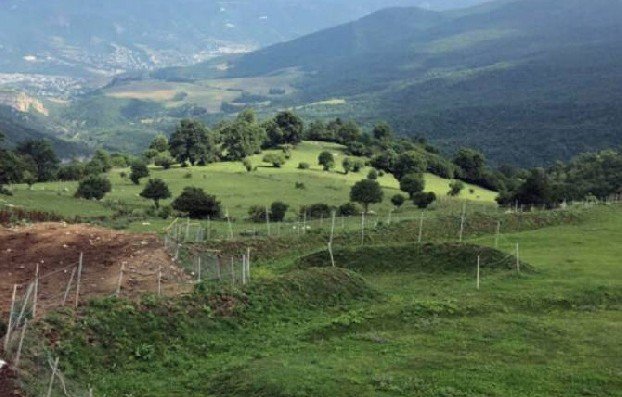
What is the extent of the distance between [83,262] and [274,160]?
71.3 meters

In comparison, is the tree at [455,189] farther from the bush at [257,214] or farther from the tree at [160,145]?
the tree at [160,145]

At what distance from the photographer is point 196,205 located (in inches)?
2343

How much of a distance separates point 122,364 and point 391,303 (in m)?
12.1

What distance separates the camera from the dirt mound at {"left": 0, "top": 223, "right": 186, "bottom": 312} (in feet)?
78.2

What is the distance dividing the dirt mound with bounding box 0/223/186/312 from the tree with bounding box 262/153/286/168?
64431mm

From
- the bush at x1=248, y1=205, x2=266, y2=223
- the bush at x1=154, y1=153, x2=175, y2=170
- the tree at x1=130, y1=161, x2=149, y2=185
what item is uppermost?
the bush at x1=154, y1=153, x2=175, y2=170

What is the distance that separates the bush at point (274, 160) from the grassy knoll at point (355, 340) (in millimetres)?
66738

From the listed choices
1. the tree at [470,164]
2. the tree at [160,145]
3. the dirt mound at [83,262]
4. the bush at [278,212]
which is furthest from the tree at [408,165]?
the dirt mound at [83,262]

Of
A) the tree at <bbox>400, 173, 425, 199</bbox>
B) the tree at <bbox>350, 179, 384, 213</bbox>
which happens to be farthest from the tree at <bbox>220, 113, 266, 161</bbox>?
the tree at <bbox>350, 179, 384, 213</bbox>

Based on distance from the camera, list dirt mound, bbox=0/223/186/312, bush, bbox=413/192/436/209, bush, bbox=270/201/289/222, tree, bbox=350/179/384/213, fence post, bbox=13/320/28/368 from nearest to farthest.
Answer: fence post, bbox=13/320/28/368
dirt mound, bbox=0/223/186/312
bush, bbox=270/201/289/222
tree, bbox=350/179/384/213
bush, bbox=413/192/436/209

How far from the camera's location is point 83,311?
21.1m

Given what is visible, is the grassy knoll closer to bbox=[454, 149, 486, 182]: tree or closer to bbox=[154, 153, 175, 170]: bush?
bbox=[154, 153, 175, 170]: bush

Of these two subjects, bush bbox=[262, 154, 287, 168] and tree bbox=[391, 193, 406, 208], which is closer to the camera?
tree bbox=[391, 193, 406, 208]

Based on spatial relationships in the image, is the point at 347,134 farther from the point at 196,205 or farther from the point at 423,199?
the point at 196,205
